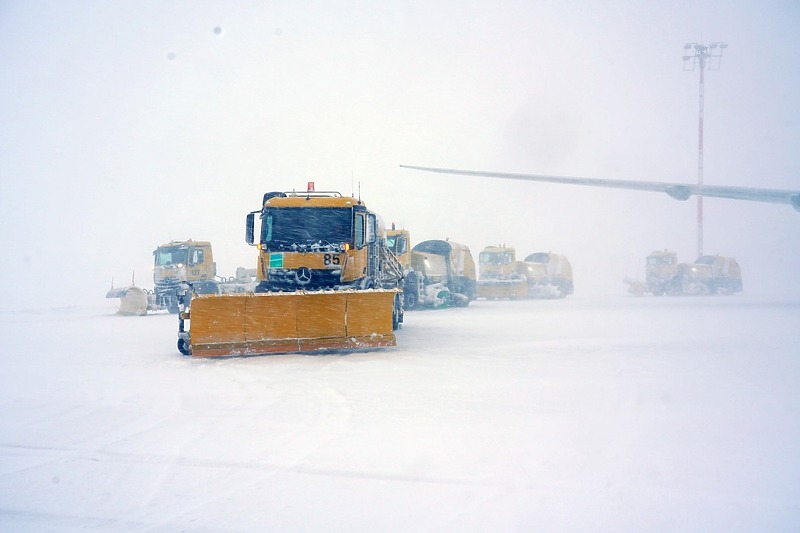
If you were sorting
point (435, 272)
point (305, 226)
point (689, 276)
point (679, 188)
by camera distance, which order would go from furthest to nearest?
point (689, 276) < point (435, 272) < point (679, 188) < point (305, 226)

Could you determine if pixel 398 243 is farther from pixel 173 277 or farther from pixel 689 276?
pixel 689 276

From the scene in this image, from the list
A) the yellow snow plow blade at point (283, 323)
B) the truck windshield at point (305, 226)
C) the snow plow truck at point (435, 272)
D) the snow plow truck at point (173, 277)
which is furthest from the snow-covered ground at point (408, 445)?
the snow plow truck at point (173, 277)

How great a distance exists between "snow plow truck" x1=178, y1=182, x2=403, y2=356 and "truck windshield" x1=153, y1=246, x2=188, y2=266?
1031 cm

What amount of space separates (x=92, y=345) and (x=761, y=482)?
37.3 ft

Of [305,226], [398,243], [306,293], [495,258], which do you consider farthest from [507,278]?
[306,293]

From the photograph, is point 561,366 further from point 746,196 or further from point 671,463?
point 746,196

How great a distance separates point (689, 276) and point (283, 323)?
33.1 m

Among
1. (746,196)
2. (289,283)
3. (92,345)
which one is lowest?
(92,345)

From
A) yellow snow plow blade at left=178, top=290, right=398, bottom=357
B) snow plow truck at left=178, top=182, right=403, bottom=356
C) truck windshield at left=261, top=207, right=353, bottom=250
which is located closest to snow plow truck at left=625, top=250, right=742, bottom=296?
snow plow truck at left=178, top=182, right=403, bottom=356

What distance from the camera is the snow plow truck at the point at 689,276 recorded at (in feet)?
119

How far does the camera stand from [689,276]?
119 feet

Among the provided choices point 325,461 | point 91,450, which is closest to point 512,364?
point 325,461

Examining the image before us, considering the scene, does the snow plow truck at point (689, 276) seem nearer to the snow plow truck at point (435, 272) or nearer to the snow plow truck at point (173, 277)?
the snow plow truck at point (435, 272)

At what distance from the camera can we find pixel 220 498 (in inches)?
134
